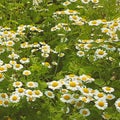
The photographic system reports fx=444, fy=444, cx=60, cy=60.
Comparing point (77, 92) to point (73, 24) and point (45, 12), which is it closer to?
point (73, 24)

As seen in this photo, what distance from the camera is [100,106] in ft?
9.36

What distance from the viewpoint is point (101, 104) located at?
9.40 ft

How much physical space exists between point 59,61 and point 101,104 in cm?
91

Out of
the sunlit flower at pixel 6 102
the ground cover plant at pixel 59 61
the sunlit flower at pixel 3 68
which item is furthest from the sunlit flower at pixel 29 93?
the sunlit flower at pixel 3 68

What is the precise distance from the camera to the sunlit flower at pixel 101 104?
9.33 ft

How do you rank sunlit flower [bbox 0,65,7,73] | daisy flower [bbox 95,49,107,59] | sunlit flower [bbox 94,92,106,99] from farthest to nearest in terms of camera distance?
daisy flower [bbox 95,49,107,59] → sunlit flower [bbox 0,65,7,73] → sunlit flower [bbox 94,92,106,99]

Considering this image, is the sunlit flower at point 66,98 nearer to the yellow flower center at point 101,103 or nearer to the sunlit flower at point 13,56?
the yellow flower center at point 101,103

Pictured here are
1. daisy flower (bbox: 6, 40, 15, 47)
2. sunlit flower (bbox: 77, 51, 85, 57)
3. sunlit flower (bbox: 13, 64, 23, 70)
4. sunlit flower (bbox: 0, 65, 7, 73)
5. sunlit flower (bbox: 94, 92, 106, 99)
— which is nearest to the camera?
sunlit flower (bbox: 94, 92, 106, 99)

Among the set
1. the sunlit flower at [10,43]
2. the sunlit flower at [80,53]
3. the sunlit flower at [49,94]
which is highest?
the sunlit flower at [10,43]

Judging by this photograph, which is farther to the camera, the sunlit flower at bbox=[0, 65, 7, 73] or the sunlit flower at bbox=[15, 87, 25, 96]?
the sunlit flower at bbox=[0, 65, 7, 73]

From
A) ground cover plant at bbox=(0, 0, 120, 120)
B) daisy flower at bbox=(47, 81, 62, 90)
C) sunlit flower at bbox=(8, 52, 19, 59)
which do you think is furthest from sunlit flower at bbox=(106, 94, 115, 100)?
sunlit flower at bbox=(8, 52, 19, 59)

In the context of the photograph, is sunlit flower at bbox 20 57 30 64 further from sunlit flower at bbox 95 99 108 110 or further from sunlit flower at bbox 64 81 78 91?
sunlit flower at bbox 95 99 108 110

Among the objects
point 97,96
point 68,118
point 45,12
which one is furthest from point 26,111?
point 45,12

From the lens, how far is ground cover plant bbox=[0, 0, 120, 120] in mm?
2871
